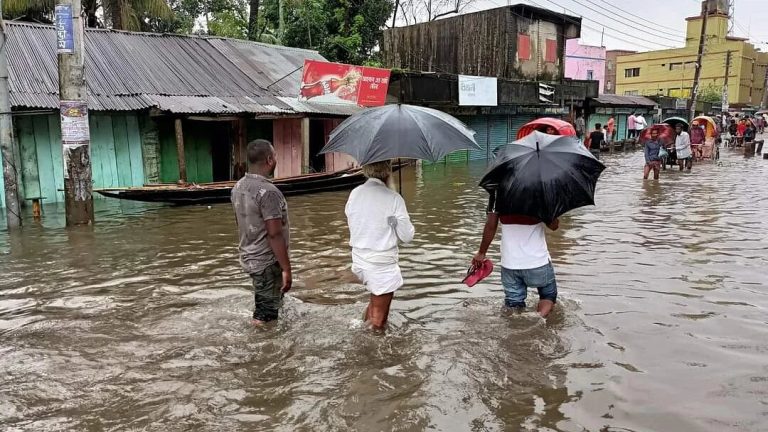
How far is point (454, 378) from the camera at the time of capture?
399 centimetres

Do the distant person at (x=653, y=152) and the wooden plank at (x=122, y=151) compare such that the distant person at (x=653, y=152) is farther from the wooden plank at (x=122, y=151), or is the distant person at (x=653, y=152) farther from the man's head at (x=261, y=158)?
the man's head at (x=261, y=158)

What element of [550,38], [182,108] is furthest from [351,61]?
[182,108]

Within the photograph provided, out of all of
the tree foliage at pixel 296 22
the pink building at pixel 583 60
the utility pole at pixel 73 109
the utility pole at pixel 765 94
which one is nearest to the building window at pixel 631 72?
the utility pole at pixel 765 94

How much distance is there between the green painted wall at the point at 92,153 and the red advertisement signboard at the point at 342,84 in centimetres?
459

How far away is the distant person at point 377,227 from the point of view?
4.22m

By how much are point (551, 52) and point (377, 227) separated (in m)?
28.5

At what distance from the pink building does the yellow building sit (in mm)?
9628

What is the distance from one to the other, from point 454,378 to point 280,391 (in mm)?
1164

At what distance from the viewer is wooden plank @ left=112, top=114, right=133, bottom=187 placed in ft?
Result: 44.9

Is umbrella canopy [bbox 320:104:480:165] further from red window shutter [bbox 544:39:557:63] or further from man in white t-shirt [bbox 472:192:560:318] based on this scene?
red window shutter [bbox 544:39:557:63]

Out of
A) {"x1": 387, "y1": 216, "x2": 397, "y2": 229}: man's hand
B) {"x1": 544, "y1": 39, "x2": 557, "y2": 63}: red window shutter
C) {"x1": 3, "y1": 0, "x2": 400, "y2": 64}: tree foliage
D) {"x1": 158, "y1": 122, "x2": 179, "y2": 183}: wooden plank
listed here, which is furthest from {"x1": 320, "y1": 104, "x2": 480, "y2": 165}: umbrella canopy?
{"x1": 544, "y1": 39, "x2": 557, "y2": 63}: red window shutter

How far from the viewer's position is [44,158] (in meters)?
12.7

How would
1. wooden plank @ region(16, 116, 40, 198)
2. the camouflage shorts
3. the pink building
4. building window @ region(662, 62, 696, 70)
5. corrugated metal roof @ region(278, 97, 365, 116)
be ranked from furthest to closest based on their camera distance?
building window @ region(662, 62, 696, 70) < the pink building < corrugated metal roof @ region(278, 97, 365, 116) < wooden plank @ region(16, 116, 40, 198) < the camouflage shorts

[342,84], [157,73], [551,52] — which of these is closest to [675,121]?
[342,84]
